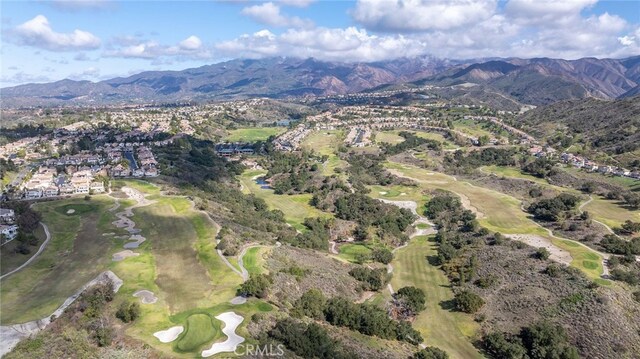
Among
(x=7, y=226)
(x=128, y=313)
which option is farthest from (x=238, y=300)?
(x=7, y=226)

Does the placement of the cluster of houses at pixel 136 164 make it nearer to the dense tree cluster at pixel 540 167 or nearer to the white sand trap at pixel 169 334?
the white sand trap at pixel 169 334

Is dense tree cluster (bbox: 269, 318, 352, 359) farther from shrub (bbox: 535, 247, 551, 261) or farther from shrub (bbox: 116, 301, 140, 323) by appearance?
shrub (bbox: 535, 247, 551, 261)

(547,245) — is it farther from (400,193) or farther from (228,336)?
→ (228,336)

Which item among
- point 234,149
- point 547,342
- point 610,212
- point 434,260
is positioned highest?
point 610,212

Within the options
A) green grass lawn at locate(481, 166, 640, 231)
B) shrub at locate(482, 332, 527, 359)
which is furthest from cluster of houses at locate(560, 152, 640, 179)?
Answer: shrub at locate(482, 332, 527, 359)

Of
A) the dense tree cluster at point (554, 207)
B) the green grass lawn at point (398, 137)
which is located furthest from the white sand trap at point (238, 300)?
the green grass lawn at point (398, 137)

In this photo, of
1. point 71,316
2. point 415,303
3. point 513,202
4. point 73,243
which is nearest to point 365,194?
point 513,202
